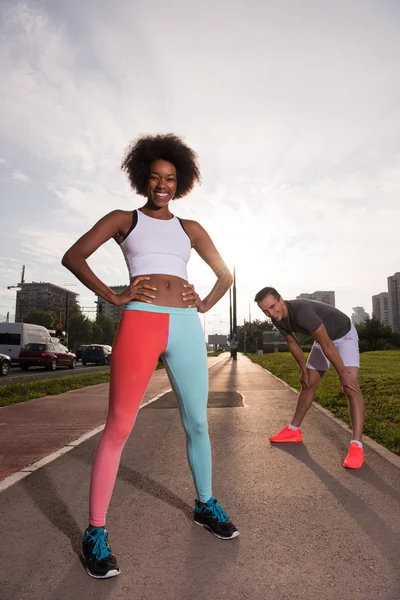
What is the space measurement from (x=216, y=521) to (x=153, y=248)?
1649 millimetres

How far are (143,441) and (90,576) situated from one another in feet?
12.0

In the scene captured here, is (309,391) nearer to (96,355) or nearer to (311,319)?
(311,319)

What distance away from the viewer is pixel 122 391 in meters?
2.57

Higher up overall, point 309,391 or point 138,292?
point 138,292

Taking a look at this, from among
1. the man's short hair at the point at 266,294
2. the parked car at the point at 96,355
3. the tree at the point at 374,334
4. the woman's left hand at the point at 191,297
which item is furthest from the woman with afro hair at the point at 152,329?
the tree at the point at 374,334

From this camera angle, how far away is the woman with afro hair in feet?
8.44

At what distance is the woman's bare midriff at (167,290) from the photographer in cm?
271

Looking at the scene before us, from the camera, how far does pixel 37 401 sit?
10.8 m

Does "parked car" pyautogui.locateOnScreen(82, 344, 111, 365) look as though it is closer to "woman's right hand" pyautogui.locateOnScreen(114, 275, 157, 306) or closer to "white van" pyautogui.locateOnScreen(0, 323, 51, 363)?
"white van" pyautogui.locateOnScreen(0, 323, 51, 363)

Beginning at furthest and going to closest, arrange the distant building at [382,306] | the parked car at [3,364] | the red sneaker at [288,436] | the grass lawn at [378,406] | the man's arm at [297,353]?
the distant building at [382,306] → the parked car at [3,364] → the grass lawn at [378,406] → the red sneaker at [288,436] → the man's arm at [297,353]

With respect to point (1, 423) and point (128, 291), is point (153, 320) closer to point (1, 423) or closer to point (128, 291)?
point (128, 291)

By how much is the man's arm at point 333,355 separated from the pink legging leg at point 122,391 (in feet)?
7.69

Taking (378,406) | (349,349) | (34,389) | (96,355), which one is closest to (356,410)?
(349,349)

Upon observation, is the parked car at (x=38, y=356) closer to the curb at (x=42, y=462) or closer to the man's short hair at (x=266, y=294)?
the curb at (x=42, y=462)
